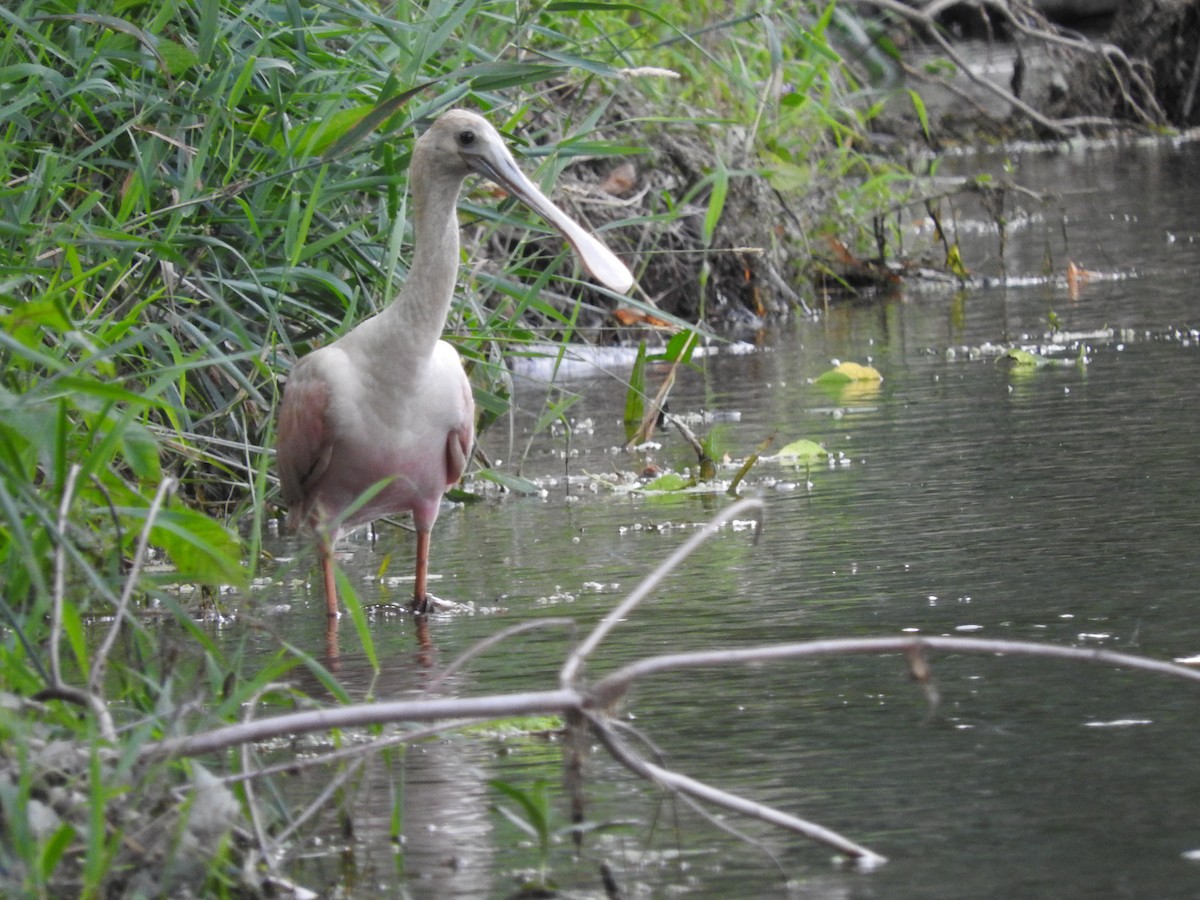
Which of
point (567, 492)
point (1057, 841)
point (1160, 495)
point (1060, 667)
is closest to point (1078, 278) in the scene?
point (567, 492)

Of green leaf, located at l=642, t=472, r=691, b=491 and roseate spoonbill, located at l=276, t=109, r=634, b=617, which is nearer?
roseate spoonbill, located at l=276, t=109, r=634, b=617

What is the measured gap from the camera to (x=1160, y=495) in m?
5.36

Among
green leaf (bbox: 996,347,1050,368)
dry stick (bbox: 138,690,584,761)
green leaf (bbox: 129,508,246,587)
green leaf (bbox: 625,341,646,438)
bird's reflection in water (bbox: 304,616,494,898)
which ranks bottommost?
bird's reflection in water (bbox: 304,616,494,898)

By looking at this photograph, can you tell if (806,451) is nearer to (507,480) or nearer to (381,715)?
(507,480)

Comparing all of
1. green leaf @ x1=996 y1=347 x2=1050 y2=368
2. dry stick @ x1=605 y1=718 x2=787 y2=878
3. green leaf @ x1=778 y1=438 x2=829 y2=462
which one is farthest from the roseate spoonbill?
green leaf @ x1=996 y1=347 x2=1050 y2=368

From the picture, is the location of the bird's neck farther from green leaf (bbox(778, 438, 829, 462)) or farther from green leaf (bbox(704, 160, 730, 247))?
green leaf (bbox(778, 438, 829, 462))

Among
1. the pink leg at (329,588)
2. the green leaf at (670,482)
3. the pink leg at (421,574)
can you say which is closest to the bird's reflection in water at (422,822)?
the pink leg at (421,574)

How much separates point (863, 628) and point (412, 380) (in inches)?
65.7

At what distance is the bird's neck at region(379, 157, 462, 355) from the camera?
534 cm

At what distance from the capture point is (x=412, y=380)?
5.49 metres

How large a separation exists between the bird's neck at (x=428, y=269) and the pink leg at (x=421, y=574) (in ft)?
1.69

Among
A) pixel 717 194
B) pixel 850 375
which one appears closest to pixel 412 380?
pixel 717 194

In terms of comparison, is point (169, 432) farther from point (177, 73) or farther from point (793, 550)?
point (793, 550)

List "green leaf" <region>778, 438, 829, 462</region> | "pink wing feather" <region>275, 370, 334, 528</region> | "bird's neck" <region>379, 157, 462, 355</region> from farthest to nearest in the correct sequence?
"green leaf" <region>778, 438, 829, 462</region> < "pink wing feather" <region>275, 370, 334, 528</region> < "bird's neck" <region>379, 157, 462, 355</region>
